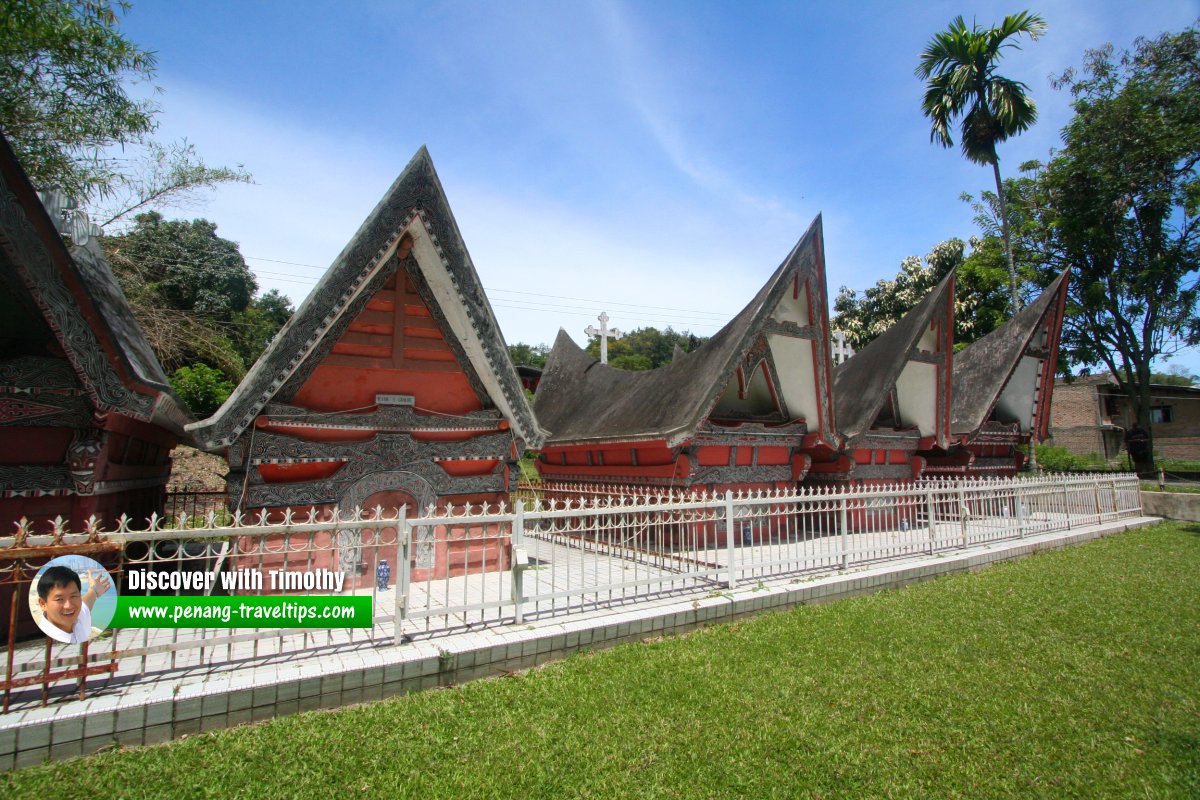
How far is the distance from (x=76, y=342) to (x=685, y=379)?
9596mm

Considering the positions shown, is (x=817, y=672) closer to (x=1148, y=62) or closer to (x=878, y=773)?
(x=878, y=773)

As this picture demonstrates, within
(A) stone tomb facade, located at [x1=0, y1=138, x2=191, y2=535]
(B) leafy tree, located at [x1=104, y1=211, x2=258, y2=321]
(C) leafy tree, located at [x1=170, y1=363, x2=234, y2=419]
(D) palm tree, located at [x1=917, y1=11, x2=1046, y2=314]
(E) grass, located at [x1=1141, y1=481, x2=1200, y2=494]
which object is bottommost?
(E) grass, located at [x1=1141, y1=481, x2=1200, y2=494]

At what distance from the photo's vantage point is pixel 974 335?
30.0 metres

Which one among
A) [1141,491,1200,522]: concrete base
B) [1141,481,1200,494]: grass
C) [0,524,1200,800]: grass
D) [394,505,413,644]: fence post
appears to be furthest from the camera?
[1141,481,1200,494]: grass

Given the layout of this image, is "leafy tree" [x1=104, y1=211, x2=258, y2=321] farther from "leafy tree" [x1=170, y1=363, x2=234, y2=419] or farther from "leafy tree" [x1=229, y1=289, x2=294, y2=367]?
"leafy tree" [x1=170, y1=363, x2=234, y2=419]

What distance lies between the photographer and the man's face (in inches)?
156

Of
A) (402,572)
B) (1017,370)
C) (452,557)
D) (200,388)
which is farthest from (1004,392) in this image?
(200,388)

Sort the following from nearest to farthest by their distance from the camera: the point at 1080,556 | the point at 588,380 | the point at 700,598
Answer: the point at 700,598
the point at 1080,556
the point at 588,380

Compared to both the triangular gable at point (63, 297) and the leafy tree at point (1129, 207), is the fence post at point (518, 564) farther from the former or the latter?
the leafy tree at point (1129, 207)

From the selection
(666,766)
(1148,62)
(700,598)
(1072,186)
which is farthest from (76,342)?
(1148,62)

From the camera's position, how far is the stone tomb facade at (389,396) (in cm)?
727

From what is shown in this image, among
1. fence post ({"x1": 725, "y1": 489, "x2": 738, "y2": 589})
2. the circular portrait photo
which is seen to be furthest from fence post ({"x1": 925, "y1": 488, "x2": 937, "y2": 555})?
the circular portrait photo

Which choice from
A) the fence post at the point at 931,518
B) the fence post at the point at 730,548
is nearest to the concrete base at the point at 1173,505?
the fence post at the point at 931,518

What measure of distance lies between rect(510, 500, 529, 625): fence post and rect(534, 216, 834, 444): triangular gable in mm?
4917
